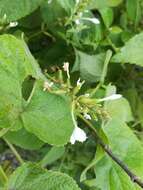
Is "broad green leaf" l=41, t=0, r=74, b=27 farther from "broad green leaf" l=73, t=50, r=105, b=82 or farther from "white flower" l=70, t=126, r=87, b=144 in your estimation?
"white flower" l=70, t=126, r=87, b=144

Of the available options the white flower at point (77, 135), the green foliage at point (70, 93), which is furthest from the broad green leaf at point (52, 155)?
the white flower at point (77, 135)

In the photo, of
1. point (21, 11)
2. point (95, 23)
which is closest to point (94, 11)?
point (95, 23)

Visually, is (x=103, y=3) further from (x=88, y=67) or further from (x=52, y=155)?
(x=52, y=155)

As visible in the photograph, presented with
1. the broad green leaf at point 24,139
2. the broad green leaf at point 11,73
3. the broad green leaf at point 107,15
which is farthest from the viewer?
the broad green leaf at point 107,15

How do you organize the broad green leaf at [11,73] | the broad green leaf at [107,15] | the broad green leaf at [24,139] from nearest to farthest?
the broad green leaf at [11,73] → the broad green leaf at [24,139] → the broad green leaf at [107,15]

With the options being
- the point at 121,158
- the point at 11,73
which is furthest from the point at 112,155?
the point at 11,73

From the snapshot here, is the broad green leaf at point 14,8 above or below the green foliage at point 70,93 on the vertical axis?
above

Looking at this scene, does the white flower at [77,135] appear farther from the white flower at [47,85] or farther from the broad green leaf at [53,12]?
the broad green leaf at [53,12]

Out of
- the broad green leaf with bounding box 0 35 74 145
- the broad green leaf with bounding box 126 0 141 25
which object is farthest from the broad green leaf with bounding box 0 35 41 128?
the broad green leaf with bounding box 126 0 141 25

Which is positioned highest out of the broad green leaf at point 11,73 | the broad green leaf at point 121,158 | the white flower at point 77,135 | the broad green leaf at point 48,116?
the broad green leaf at point 11,73
